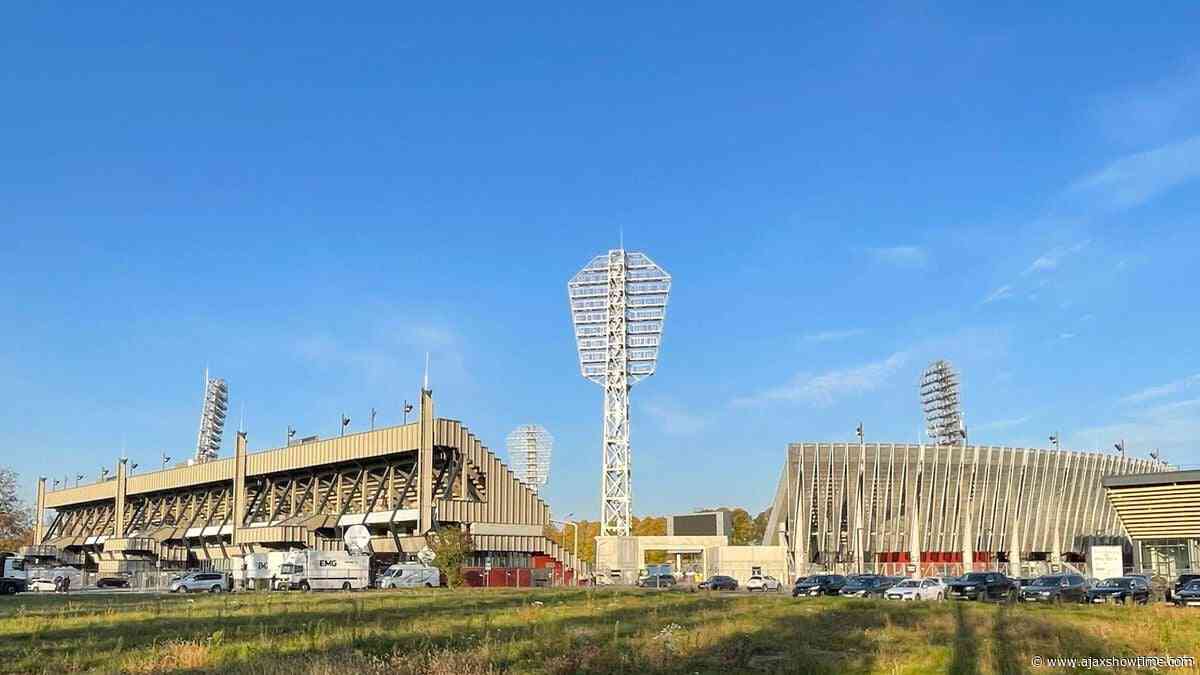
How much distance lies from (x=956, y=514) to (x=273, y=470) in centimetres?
7689

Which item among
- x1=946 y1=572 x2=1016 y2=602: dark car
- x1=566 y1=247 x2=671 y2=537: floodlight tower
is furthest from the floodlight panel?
x1=946 y1=572 x2=1016 y2=602: dark car

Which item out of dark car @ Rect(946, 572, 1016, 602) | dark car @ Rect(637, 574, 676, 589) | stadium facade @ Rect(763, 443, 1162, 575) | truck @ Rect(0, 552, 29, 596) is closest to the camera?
dark car @ Rect(946, 572, 1016, 602)

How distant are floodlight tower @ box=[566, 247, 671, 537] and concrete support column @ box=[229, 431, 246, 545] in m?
36.7

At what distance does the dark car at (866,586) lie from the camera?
61.8 metres

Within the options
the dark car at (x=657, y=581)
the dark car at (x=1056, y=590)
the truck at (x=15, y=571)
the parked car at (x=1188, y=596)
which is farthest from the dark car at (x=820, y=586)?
the truck at (x=15, y=571)

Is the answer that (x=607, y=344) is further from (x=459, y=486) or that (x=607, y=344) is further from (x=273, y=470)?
(x=273, y=470)

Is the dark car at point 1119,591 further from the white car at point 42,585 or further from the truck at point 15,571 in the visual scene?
the white car at point 42,585

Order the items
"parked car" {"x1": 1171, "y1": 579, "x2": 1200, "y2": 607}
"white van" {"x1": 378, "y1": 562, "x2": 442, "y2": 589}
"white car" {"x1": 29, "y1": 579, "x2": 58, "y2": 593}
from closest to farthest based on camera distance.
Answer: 1. "parked car" {"x1": 1171, "y1": 579, "x2": 1200, "y2": 607}
2. "white van" {"x1": 378, "y1": 562, "x2": 442, "y2": 589}
3. "white car" {"x1": 29, "y1": 579, "x2": 58, "y2": 593}

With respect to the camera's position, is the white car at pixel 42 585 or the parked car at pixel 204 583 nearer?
the parked car at pixel 204 583

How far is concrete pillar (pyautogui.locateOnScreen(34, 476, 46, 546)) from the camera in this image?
165250mm

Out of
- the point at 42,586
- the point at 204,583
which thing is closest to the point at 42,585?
the point at 42,586

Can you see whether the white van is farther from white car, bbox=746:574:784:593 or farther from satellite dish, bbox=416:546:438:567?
white car, bbox=746:574:784:593

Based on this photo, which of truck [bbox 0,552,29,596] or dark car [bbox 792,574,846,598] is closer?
dark car [bbox 792,574,846,598]

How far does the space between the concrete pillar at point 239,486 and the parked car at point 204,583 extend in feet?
129
